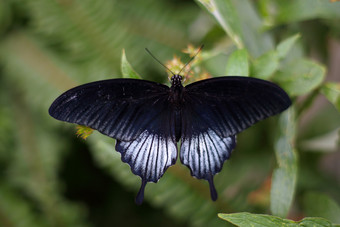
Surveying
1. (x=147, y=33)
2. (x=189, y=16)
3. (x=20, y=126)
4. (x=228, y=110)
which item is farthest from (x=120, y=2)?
(x=228, y=110)

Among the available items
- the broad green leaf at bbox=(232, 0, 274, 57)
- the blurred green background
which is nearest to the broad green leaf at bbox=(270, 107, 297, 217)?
the blurred green background

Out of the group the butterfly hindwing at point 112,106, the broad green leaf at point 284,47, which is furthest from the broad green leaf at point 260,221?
the broad green leaf at point 284,47

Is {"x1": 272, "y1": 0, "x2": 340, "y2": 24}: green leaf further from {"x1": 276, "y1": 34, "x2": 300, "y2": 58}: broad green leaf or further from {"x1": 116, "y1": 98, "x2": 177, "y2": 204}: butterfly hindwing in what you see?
{"x1": 116, "y1": 98, "x2": 177, "y2": 204}: butterfly hindwing

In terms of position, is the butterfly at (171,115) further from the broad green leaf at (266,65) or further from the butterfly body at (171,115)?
the broad green leaf at (266,65)

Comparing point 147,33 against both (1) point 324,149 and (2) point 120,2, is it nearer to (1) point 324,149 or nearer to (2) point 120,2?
(2) point 120,2

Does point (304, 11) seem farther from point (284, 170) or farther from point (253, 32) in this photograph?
point (284, 170)
